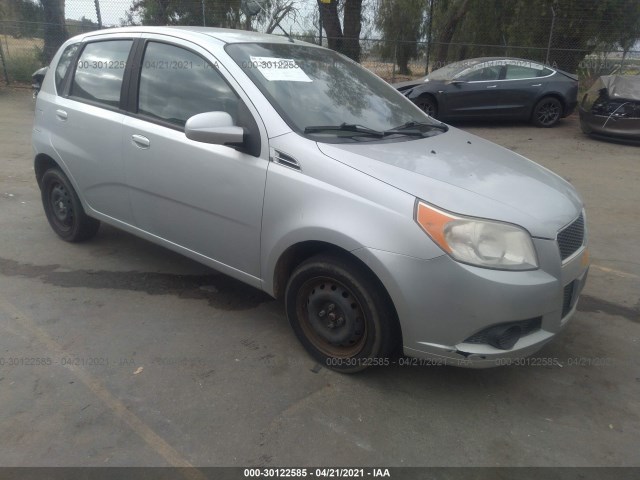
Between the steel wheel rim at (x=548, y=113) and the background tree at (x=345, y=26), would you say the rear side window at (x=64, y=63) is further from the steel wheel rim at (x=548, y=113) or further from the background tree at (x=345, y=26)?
the background tree at (x=345, y=26)

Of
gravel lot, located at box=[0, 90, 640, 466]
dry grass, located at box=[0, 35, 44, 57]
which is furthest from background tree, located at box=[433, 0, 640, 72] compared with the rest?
gravel lot, located at box=[0, 90, 640, 466]

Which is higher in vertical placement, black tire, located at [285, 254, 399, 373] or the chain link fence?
the chain link fence

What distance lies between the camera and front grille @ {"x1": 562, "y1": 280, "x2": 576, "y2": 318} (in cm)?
289

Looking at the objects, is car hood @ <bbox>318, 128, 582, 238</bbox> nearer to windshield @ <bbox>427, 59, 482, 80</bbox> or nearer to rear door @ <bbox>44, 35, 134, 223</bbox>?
rear door @ <bbox>44, 35, 134, 223</bbox>

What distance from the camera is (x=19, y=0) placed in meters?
16.6

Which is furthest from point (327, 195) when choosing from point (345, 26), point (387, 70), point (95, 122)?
point (387, 70)

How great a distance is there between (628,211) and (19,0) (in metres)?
17.7

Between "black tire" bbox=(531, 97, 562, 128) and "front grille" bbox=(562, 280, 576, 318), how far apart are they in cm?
972

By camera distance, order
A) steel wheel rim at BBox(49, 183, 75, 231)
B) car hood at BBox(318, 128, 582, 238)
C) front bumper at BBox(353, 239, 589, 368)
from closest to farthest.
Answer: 1. front bumper at BBox(353, 239, 589, 368)
2. car hood at BBox(318, 128, 582, 238)
3. steel wheel rim at BBox(49, 183, 75, 231)

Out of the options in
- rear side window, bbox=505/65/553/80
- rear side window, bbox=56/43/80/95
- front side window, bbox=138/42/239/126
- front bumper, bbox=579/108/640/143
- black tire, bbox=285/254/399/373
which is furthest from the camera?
rear side window, bbox=505/65/553/80

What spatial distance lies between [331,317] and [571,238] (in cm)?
136

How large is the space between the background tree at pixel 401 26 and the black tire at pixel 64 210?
12398mm

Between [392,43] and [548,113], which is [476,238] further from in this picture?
[392,43]

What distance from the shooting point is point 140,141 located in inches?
147
